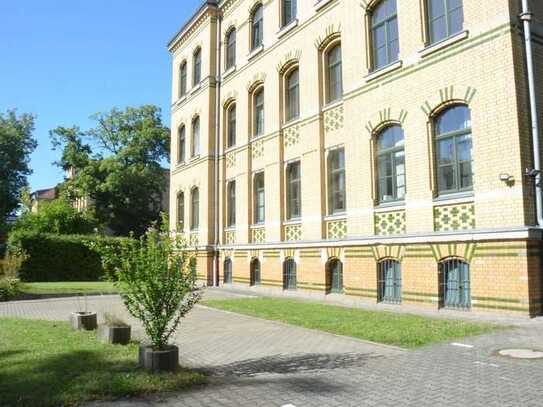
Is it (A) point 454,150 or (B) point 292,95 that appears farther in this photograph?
(B) point 292,95

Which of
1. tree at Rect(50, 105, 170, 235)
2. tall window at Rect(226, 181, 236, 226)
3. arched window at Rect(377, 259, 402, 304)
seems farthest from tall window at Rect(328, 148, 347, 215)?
tree at Rect(50, 105, 170, 235)

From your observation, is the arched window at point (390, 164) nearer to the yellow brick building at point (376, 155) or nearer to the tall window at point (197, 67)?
the yellow brick building at point (376, 155)

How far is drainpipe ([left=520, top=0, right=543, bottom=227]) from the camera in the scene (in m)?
11.0

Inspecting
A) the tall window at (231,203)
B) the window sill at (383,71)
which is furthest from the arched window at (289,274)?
the window sill at (383,71)

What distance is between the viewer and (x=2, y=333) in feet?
33.7

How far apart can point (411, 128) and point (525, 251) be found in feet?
14.8

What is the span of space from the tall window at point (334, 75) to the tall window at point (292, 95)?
1.81 meters

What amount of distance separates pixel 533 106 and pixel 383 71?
15.0ft

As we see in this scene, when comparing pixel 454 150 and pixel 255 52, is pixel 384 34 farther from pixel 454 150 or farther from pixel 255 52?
pixel 255 52

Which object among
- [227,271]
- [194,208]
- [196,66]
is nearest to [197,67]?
[196,66]

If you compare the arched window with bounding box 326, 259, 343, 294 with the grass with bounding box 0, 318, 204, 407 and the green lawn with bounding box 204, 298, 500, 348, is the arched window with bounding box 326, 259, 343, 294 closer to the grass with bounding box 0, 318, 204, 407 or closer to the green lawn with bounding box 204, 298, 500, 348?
the green lawn with bounding box 204, 298, 500, 348

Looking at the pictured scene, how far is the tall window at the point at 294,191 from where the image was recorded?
61.7 feet

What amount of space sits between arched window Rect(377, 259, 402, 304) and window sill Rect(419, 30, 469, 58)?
5664 millimetres

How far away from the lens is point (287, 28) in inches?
766
